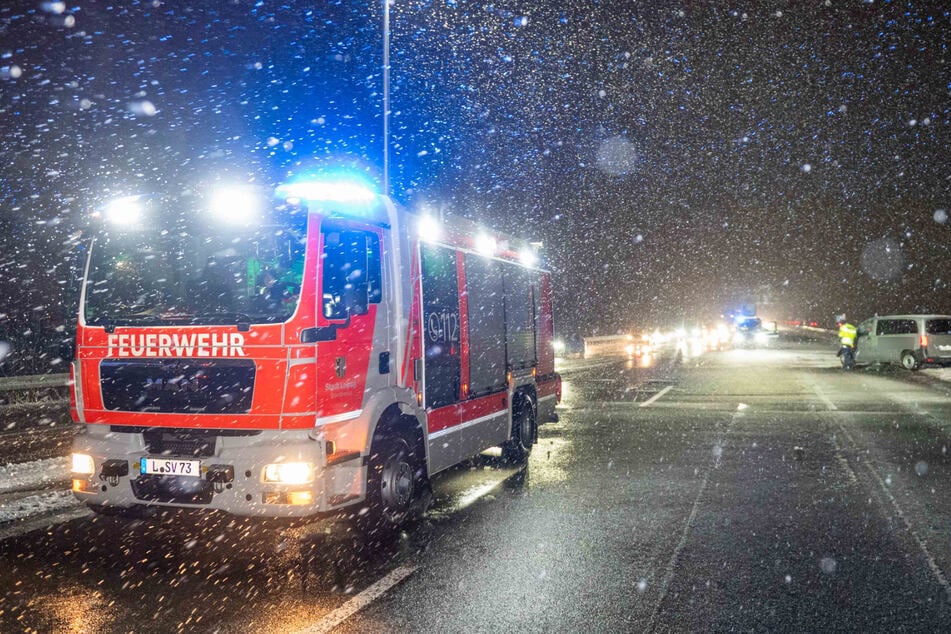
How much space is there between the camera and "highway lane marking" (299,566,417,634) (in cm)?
412

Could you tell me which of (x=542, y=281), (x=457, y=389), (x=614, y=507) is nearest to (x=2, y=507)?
(x=457, y=389)

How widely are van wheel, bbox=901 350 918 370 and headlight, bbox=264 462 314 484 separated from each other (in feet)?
85.6

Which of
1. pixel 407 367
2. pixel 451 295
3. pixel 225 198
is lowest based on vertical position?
pixel 407 367

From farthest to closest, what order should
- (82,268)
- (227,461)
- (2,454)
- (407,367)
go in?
(2,454)
(407,367)
(82,268)
(227,461)

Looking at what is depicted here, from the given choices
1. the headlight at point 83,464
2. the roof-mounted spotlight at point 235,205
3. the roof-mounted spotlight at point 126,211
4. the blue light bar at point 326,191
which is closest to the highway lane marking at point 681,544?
the blue light bar at point 326,191

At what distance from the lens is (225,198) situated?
5.90 meters

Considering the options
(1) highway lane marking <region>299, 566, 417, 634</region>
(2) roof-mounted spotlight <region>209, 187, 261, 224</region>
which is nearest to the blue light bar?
(2) roof-mounted spotlight <region>209, 187, 261, 224</region>

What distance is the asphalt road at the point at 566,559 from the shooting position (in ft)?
14.1

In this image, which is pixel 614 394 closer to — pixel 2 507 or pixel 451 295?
pixel 451 295

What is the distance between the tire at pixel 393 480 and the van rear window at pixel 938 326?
24506mm

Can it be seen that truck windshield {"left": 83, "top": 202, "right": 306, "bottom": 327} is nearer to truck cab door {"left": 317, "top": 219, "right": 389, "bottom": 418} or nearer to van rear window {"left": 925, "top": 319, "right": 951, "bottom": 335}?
truck cab door {"left": 317, "top": 219, "right": 389, "bottom": 418}

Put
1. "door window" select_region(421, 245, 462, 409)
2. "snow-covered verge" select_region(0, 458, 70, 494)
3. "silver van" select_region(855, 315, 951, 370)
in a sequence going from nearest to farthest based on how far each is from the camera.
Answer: "door window" select_region(421, 245, 462, 409) → "snow-covered verge" select_region(0, 458, 70, 494) → "silver van" select_region(855, 315, 951, 370)

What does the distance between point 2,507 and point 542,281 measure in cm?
697

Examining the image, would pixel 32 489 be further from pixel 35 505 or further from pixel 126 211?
pixel 126 211
